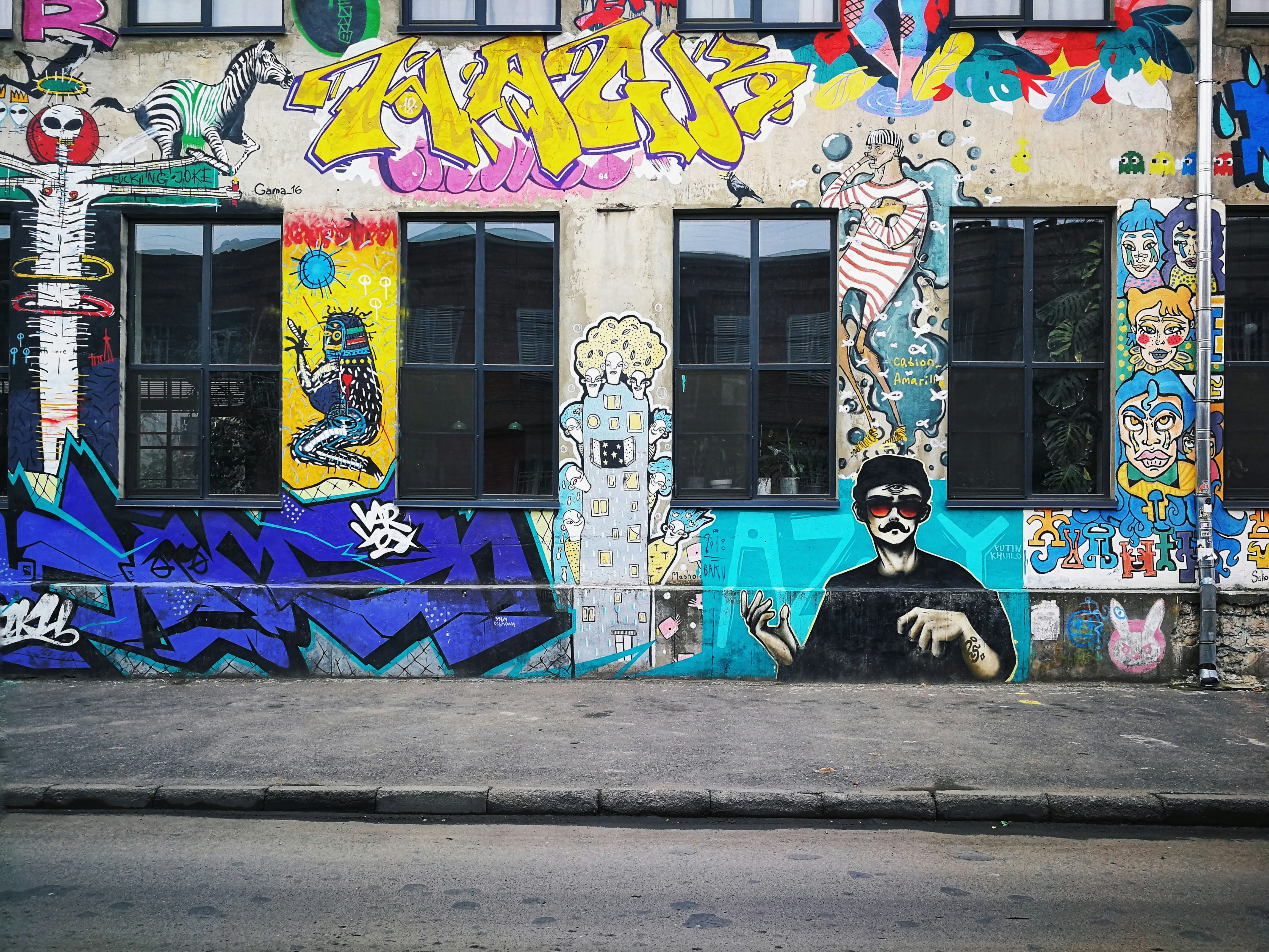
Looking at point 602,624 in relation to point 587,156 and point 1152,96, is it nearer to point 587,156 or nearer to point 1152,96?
point 587,156

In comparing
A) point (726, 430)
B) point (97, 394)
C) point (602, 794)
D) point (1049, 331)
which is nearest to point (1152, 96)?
point (1049, 331)

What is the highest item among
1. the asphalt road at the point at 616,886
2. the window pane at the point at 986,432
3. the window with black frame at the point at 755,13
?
the window with black frame at the point at 755,13

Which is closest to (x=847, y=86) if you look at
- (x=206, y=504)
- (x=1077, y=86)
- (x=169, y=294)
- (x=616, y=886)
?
(x=1077, y=86)

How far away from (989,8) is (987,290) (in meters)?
2.66

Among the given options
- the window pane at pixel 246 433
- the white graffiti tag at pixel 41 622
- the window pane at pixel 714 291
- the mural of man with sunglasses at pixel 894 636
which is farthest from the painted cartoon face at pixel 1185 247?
the white graffiti tag at pixel 41 622

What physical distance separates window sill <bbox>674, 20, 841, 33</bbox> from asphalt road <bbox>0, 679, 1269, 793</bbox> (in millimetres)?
6114

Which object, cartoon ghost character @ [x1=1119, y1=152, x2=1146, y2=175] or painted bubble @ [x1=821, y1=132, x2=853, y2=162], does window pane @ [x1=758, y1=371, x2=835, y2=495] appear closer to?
painted bubble @ [x1=821, y1=132, x2=853, y2=162]

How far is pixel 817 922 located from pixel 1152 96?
28.0 feet

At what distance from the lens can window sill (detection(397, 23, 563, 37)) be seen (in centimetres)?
977

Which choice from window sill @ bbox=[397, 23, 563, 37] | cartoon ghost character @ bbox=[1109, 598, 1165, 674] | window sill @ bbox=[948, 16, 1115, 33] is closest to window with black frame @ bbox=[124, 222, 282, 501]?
window sill @ bbox=[397, 23, 563, 37]

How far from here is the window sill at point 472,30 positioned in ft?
32.1

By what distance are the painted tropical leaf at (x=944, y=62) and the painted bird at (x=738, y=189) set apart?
1.85m

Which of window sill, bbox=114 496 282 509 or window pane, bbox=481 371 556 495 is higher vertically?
window pane, bbox=481 371 556 495

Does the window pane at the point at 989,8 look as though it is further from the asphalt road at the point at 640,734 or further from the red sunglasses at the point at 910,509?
the asphalt road at the point at 640,734
